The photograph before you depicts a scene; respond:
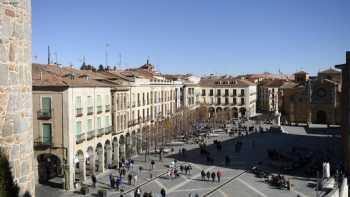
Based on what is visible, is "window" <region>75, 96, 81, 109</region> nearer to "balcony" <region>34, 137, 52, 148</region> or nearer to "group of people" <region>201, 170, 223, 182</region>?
"balcony" <region>34, 137, 52, 148</region>

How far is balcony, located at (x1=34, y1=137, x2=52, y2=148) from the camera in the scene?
116 feet

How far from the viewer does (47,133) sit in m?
35.5

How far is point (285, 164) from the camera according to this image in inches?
1745

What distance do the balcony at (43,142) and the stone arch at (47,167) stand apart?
0.86 m

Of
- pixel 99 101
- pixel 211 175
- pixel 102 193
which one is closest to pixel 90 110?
pixel 99 101

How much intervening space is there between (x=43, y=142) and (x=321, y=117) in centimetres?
6733

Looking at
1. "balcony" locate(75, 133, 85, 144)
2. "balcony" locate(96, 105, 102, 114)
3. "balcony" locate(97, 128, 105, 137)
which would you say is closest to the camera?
"balcony" locate(75, 133, 85, 144)

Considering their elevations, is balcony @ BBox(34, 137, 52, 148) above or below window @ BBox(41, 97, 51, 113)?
below

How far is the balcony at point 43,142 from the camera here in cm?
3522

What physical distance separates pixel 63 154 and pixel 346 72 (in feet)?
92.0

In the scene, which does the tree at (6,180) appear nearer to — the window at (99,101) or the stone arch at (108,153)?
the window at (99,101)

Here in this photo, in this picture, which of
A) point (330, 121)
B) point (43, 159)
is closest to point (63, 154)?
point (43, 159)

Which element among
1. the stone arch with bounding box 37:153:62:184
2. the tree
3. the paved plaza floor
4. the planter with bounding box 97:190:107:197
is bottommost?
the paved plaza floor

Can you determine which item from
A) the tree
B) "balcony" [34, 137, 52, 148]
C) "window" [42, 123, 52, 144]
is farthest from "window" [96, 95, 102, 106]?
the tree
